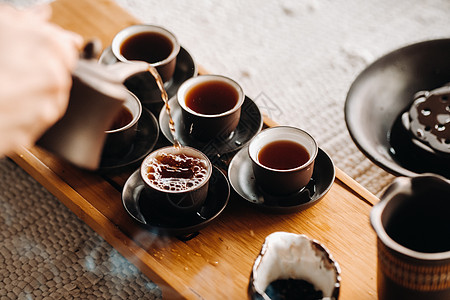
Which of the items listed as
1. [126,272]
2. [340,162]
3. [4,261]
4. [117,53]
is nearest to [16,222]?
[4,261]

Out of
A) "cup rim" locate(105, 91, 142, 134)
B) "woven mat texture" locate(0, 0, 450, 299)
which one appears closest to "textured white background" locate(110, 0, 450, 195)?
"woven mat texture" locate(0, 0, 450, 299)

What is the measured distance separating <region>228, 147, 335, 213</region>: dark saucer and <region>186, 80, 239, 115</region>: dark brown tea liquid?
13cm

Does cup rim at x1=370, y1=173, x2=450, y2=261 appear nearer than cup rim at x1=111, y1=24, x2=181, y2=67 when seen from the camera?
Yes

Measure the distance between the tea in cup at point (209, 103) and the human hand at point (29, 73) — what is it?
1.63 feet

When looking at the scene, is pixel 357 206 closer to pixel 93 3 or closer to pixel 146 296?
pixel 146 296

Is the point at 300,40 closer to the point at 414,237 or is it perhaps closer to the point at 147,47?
the point at 147,47

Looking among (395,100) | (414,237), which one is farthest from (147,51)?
(414,237)

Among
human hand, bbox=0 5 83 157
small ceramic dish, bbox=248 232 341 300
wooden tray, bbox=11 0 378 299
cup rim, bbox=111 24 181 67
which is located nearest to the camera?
human hand, bbox=0 5 83 157

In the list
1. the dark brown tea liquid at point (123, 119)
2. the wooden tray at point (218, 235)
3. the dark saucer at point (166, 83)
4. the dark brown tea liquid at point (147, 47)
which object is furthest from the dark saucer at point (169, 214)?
the dark brown tea liquid at point (147, 47)

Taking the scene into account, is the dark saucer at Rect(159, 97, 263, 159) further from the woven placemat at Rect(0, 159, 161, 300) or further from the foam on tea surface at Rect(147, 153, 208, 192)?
the woven placemat at Rect(0, 159, 161, 300)

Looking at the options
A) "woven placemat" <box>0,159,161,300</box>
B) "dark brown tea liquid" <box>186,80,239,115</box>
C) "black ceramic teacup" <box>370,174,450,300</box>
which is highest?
"black ceramic teacup" <box>370,174,450,300</box>

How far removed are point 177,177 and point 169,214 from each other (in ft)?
0.26

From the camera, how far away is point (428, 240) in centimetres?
99

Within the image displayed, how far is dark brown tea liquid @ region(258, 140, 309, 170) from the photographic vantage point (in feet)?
4.03
